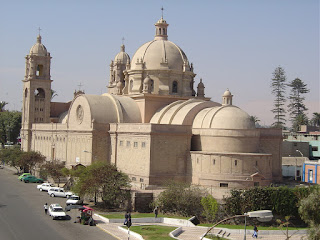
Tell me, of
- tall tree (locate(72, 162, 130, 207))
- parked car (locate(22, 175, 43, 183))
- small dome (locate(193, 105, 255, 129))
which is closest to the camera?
tall tree (locate(72, 162, 130, 207))

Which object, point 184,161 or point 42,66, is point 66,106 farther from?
point 184,161

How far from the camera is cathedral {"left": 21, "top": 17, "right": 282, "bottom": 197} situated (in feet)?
152

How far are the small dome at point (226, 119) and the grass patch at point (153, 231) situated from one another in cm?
1429

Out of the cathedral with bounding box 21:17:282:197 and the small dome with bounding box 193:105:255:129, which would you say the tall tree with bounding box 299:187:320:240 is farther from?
the small dome with bounding box 193:105:255:129

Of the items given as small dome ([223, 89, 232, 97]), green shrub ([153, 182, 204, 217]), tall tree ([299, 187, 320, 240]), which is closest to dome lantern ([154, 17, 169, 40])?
small dome ([223, 89, 232, 97])

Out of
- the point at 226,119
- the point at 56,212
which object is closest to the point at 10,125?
the point at 226,119

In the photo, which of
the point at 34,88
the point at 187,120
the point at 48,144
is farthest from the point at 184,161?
the point at 34,88

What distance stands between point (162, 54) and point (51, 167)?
18.1 m

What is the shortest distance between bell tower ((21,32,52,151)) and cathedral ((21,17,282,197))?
5.20 meters

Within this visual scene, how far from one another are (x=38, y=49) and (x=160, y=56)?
24839 millimetres

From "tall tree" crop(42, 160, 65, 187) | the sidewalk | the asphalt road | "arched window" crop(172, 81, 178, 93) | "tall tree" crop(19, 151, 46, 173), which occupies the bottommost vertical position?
the sidewalk

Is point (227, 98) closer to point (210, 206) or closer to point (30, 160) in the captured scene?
point (210, 206)

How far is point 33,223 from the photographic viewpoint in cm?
3594

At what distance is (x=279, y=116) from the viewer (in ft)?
311
